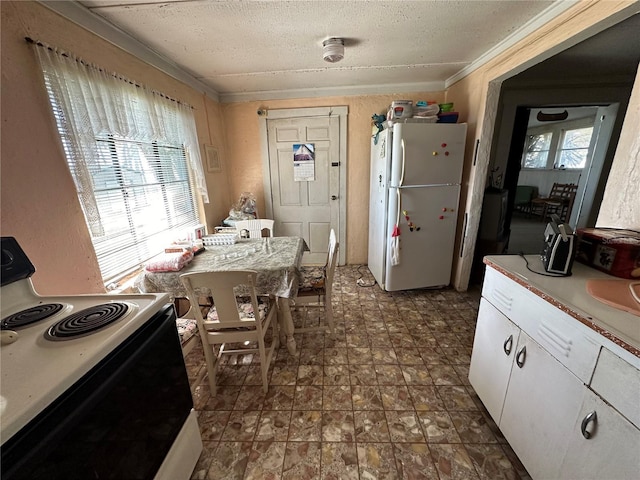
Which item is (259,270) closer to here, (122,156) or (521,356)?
(122,156)

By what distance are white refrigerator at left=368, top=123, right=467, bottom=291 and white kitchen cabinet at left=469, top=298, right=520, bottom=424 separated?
123cm

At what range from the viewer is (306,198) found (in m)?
A: 3.53

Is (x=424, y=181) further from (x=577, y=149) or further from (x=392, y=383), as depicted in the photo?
(x=577, y=149)

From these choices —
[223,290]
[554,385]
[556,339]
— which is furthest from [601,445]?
[223,290]

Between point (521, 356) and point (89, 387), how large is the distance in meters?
1.60

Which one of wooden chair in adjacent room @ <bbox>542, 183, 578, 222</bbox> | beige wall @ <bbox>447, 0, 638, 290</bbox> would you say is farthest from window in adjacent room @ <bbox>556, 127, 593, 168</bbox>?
beige wall @ <bbox>447, 0, 638, 290</bbox>

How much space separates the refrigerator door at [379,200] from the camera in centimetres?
257

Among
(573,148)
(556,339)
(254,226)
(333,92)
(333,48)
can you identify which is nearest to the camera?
(556,339)

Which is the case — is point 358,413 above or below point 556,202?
below

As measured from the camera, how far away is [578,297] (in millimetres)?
978

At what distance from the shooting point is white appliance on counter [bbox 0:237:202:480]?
579 mm

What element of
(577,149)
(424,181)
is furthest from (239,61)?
(577,149)

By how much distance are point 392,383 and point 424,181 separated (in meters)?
1.80

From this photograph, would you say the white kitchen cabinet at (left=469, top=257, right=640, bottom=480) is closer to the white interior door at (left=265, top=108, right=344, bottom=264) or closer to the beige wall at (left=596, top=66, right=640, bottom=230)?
the beige wall at (left=596, top=66, right=640, bottom=230)
